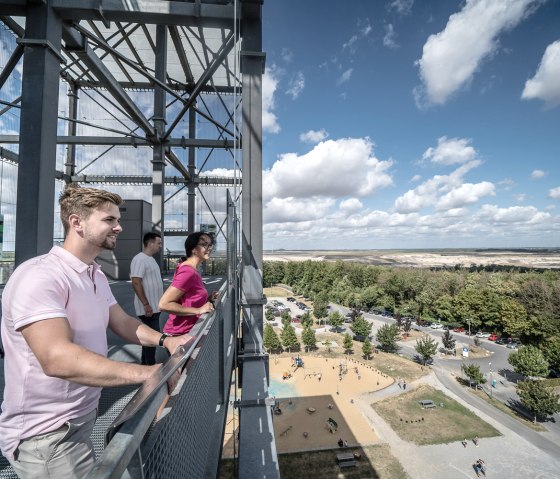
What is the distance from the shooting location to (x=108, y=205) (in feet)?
5.13

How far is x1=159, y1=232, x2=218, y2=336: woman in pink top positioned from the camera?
2.77 metres

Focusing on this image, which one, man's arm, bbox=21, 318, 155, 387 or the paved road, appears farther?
the paved road

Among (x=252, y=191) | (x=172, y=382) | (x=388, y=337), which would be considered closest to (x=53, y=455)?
(x=172, y=382)

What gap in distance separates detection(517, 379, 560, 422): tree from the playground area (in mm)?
9026

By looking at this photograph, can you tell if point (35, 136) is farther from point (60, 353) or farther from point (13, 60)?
point (60, 353)

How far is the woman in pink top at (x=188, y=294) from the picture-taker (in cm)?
277

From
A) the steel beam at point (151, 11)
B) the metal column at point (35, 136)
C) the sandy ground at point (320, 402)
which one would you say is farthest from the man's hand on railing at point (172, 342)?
the sandy ground at point (320, 402)

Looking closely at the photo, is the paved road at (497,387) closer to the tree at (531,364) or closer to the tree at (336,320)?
the tree at (531,364)

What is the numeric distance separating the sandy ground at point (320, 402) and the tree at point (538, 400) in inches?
354

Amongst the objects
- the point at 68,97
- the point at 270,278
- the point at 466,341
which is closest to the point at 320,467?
the point at 68,97

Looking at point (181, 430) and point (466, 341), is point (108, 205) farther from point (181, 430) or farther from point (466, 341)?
point (466, 341)

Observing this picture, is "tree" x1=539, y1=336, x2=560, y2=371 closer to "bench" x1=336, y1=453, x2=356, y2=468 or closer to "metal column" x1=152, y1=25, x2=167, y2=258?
"bench" x1=336, y1=453, x2=356, y2=468

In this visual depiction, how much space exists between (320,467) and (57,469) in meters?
18.2

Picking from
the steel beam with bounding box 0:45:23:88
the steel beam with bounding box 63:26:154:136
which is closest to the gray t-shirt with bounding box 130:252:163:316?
the steel beam with bounding box 0:45:23:88
